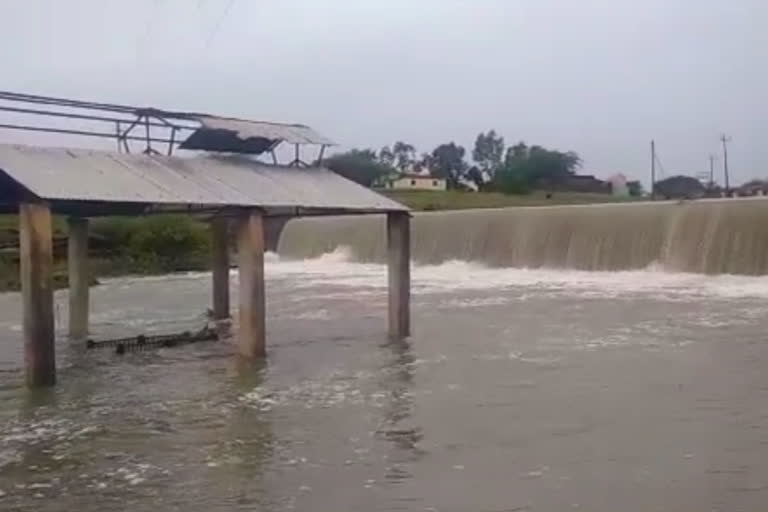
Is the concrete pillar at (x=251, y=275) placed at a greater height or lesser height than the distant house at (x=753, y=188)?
lesser

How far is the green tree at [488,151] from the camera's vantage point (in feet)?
316

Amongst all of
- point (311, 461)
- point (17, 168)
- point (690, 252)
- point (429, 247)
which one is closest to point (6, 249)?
point (429, 247)

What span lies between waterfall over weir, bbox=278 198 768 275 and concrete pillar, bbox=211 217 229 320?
558 inches

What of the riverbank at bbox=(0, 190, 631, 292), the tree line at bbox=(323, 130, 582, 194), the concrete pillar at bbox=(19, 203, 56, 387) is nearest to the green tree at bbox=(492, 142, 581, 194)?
the tree line at bbox=(323, 130, 582, 194)

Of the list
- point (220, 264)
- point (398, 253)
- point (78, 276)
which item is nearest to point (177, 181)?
point (398, 253)

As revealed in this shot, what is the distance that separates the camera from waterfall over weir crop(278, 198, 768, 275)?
2869 cm

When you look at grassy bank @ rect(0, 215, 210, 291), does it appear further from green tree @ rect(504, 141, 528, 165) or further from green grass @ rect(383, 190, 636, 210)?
green tree @ rect(504, 141, 528, 165)

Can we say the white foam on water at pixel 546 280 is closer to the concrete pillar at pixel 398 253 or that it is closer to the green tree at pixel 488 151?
the concrete pillar at pixel 398 253

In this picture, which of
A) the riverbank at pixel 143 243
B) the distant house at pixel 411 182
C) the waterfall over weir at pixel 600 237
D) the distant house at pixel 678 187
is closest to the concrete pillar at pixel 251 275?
the waterfall over weir at pixel 600 237

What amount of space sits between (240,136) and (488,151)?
8359 centimetres

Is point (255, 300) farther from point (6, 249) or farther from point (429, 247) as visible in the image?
point (6, 249)

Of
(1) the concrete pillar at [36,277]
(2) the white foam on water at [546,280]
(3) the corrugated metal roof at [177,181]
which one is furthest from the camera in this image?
(2) the white foam on water at [546,280]

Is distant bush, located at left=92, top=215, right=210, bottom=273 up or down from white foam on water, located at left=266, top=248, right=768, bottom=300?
up

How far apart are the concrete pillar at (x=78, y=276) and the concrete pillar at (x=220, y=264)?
2.59 m
